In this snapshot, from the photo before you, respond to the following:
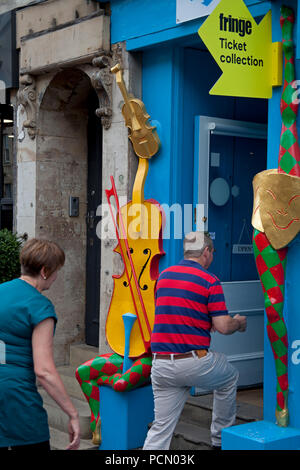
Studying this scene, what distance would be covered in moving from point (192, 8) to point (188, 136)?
103cm

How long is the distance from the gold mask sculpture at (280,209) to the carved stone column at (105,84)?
7.10 feet

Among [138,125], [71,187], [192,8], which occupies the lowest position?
[71,187]

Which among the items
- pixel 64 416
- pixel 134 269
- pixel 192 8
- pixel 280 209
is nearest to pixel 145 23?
pixel 192 8

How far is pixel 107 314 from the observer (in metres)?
6.25

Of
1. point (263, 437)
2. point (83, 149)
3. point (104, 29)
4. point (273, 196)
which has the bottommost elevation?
point (263, 437)

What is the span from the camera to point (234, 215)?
633 cm

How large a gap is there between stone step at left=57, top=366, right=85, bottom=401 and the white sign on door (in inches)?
134

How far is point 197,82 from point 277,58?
1424mm

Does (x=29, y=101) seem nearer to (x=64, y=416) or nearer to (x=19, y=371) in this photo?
(x=64, y=416)

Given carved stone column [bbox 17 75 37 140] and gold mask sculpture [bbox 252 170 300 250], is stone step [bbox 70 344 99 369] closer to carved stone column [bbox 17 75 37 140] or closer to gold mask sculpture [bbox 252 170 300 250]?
carved stone column [bbox 17 75 37 140]
